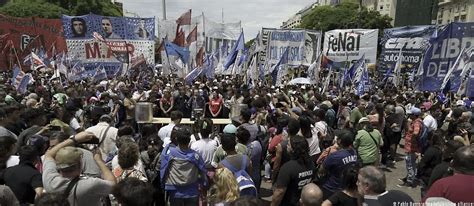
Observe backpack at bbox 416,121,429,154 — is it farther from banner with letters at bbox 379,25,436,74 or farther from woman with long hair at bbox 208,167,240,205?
banner with letters at bbox 379,25,436,74

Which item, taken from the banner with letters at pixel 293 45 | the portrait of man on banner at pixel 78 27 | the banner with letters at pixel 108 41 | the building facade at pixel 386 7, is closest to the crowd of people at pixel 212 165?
the banner with letters at pixel 293 45

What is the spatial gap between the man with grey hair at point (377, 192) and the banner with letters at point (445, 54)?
22.9 ft

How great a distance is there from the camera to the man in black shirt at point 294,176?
13.4 feet

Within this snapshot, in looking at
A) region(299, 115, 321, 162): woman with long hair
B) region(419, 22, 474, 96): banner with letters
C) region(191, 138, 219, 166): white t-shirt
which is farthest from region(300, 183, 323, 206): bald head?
region(419, 22, 474, 96): banner with letters

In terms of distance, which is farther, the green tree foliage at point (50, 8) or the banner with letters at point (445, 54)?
the green tree foliage at point (50, 8)

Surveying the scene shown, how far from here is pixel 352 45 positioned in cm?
1842

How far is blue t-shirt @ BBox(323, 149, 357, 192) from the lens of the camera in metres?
4.43

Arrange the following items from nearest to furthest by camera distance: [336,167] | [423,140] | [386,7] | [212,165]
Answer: [336,167]
[212,165]
[423,140]
[386,7]

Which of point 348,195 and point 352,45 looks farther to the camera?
point 352,45

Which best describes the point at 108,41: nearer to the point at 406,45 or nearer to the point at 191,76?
the point at 191,76

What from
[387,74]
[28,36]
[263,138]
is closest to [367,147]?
[263,138]

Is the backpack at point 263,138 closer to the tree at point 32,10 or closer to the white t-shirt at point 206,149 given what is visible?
the white t-shirt at point 206,149

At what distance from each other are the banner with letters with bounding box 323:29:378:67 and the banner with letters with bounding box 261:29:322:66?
794 millimetres

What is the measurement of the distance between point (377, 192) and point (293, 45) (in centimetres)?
1594
